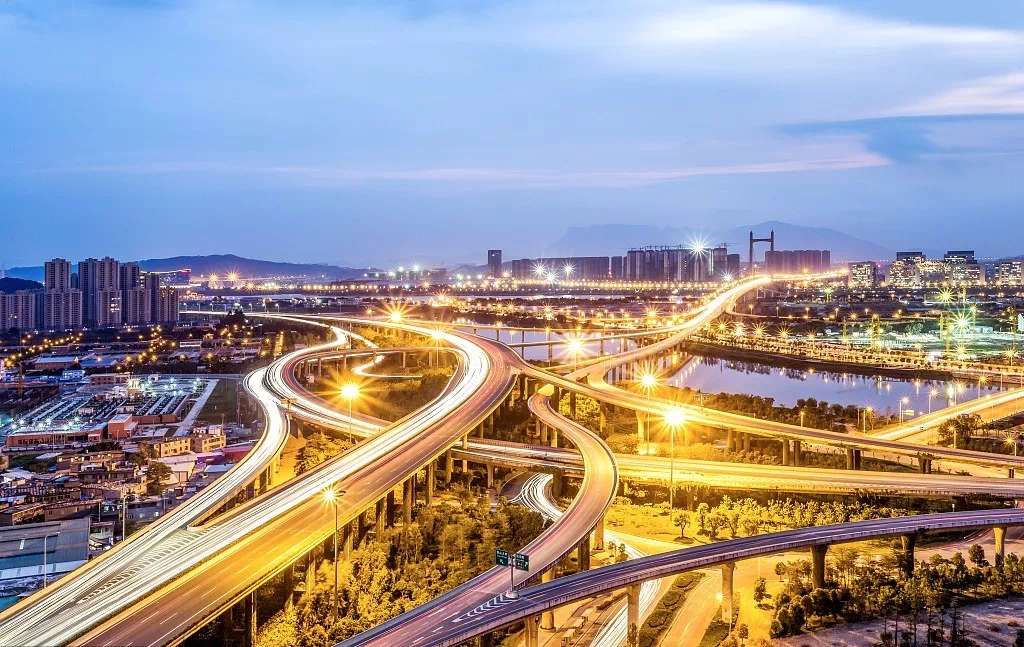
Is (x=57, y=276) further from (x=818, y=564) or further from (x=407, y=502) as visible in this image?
(x=818, y=564)

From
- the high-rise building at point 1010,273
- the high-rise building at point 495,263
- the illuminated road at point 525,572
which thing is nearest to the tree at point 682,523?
the illuminated road at point 525,572

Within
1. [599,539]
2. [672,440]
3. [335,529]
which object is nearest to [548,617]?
[599,539]

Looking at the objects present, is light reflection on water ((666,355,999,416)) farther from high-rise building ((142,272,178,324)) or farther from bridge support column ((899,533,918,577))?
high-rise building ((142,272,178,324))

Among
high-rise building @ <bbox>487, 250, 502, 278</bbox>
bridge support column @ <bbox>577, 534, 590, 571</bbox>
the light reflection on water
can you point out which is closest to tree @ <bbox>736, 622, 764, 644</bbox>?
bridge support column @ <bbox>577, 534, 590, 571</bbox>

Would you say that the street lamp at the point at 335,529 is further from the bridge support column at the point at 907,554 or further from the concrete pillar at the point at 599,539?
the bridge support column at the point at 907,554

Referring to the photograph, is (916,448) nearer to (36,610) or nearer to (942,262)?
(36,610)

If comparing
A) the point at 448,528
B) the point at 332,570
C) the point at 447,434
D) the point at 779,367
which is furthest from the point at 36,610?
the point at 779,367
